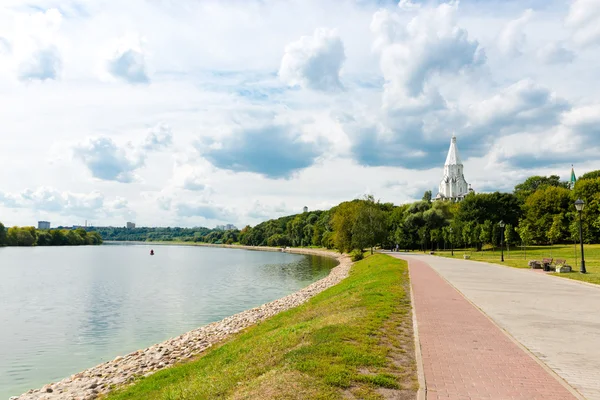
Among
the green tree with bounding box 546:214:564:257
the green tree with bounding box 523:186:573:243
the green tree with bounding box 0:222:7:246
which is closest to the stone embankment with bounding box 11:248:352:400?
the green tree with bounding box 546:214:564:257

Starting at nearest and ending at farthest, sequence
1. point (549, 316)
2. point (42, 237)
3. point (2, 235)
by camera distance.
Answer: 1. point (549, 316)
2. point (2, 235)
3. point (42, 237)

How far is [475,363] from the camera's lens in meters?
7.92

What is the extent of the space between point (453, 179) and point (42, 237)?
144224 mm

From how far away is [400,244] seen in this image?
250 feet

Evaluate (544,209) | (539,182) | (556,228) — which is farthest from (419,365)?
(539,182)

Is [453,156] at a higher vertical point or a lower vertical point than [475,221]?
higher

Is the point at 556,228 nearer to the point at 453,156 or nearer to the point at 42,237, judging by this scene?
the point at 453,156

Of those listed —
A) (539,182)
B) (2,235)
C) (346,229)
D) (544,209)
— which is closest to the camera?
(346,229)

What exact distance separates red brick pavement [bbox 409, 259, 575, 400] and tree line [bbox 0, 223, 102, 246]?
14299 cm

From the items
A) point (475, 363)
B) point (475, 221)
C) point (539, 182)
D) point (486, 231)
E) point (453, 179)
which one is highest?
point (453, 179)

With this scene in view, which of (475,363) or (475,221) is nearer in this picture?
(475,363)

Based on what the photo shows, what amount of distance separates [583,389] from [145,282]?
1555 inches

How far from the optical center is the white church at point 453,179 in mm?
155375

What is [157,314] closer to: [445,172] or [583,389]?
[583,389]
